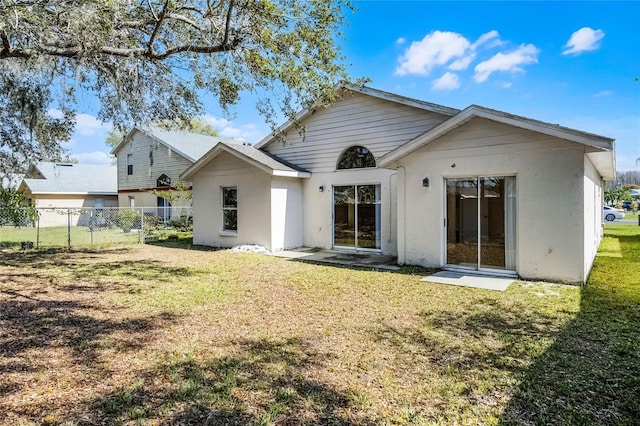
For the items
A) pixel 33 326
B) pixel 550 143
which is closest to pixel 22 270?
pixel 33 326

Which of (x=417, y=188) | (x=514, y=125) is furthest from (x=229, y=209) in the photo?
(x=514, y=125)

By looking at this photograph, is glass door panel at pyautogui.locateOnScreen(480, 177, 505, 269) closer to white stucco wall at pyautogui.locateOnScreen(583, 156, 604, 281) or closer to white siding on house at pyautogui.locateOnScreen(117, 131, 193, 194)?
white stucco wall at pyautogui.locateOnScreen(583, 156, 604, 281)

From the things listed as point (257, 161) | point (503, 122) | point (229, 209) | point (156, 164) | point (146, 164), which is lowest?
point (229, 209)

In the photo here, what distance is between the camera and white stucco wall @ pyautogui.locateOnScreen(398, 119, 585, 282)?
7355 millimetres

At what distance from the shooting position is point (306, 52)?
27.8 ft

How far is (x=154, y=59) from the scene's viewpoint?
8219mm

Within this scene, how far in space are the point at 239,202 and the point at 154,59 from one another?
5.82 m

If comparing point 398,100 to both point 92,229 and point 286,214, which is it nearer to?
point 286,214

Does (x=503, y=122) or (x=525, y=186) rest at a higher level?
(x=503, y=122)

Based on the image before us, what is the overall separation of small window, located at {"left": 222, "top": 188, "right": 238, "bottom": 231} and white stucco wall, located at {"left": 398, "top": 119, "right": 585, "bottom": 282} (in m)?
6.83

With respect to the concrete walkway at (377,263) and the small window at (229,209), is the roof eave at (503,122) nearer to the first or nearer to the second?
the concrete walkway at (377,263)

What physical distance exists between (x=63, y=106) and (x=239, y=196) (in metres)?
5.61

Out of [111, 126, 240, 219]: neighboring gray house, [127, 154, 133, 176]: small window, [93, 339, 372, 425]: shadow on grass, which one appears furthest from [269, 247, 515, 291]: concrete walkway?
[127, 154, 133, 176]: small window

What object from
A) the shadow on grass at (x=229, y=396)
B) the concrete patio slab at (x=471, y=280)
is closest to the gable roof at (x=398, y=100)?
the concrete patio slab at (x=471, y=280)
